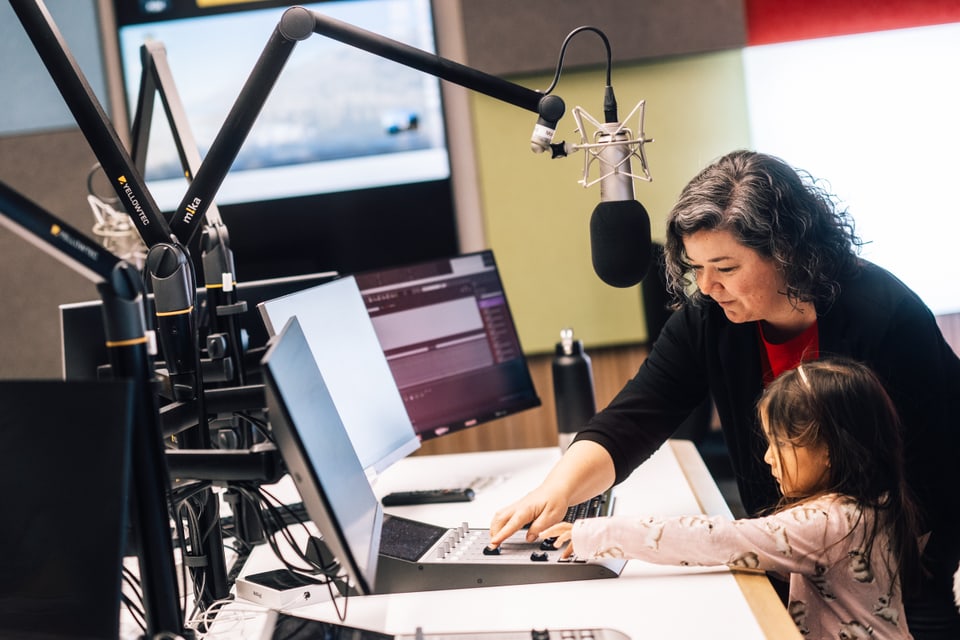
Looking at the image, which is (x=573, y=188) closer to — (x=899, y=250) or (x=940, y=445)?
(x=899, y=250)

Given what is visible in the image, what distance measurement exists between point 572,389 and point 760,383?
43 cm

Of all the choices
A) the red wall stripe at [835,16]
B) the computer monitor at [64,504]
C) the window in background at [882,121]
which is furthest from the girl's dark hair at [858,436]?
the red wall stripe at [835,16]

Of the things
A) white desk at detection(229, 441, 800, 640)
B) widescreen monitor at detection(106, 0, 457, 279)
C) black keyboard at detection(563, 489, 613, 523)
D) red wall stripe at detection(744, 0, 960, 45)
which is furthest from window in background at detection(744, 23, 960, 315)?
white desk at detection(229, 441, 800, 640)

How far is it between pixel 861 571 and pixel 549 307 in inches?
72.4

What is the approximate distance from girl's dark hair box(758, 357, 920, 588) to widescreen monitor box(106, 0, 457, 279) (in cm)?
189

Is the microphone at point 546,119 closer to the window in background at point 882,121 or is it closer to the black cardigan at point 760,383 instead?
the black cardigan at point 760,383

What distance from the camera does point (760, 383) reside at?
155 centimetres

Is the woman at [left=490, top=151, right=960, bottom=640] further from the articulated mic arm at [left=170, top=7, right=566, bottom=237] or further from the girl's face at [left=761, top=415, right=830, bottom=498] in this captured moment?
the articulated mic arm at [left=170, top=7, right=566, bottom=237]

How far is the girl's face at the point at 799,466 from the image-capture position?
1.27 meters

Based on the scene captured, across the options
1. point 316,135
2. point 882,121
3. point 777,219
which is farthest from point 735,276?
point 316,135

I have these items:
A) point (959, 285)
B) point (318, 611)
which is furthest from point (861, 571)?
point (959, 285)

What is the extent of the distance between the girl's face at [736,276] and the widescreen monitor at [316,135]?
5.43 ft

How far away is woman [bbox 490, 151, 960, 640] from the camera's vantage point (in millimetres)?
1369

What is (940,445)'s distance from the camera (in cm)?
138
